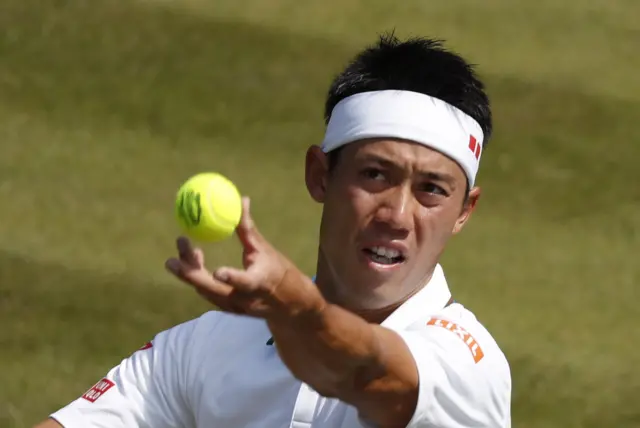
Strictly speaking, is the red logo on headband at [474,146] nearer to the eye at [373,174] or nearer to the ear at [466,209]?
the ear at [466,209]

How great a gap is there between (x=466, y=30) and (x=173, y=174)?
2281 millimetres

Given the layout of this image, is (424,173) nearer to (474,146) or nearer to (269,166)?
(474,146)

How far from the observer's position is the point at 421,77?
392 centimetres

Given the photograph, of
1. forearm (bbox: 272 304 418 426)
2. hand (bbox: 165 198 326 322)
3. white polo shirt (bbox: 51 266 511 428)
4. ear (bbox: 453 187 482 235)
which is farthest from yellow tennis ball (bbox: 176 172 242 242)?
ear (bbox: 453 187 482 235)

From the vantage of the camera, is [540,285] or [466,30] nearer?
[540,285]

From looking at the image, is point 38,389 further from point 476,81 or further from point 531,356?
point 476,81

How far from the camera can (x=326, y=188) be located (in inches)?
158

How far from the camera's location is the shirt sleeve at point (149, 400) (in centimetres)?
398

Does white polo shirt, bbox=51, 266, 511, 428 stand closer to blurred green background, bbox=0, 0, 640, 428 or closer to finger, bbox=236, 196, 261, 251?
finger, bbox=236, 196, 261, 251

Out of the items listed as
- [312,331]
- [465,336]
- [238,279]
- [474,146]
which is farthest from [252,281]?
[474,146]

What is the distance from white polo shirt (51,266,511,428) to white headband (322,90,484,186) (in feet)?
1.29

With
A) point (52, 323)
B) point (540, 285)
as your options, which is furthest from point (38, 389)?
point (540, 285)

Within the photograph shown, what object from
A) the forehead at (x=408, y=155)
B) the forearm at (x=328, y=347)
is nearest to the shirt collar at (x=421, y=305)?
the forehead at (x=408, y=155)

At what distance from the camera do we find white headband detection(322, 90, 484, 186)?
3736mm
